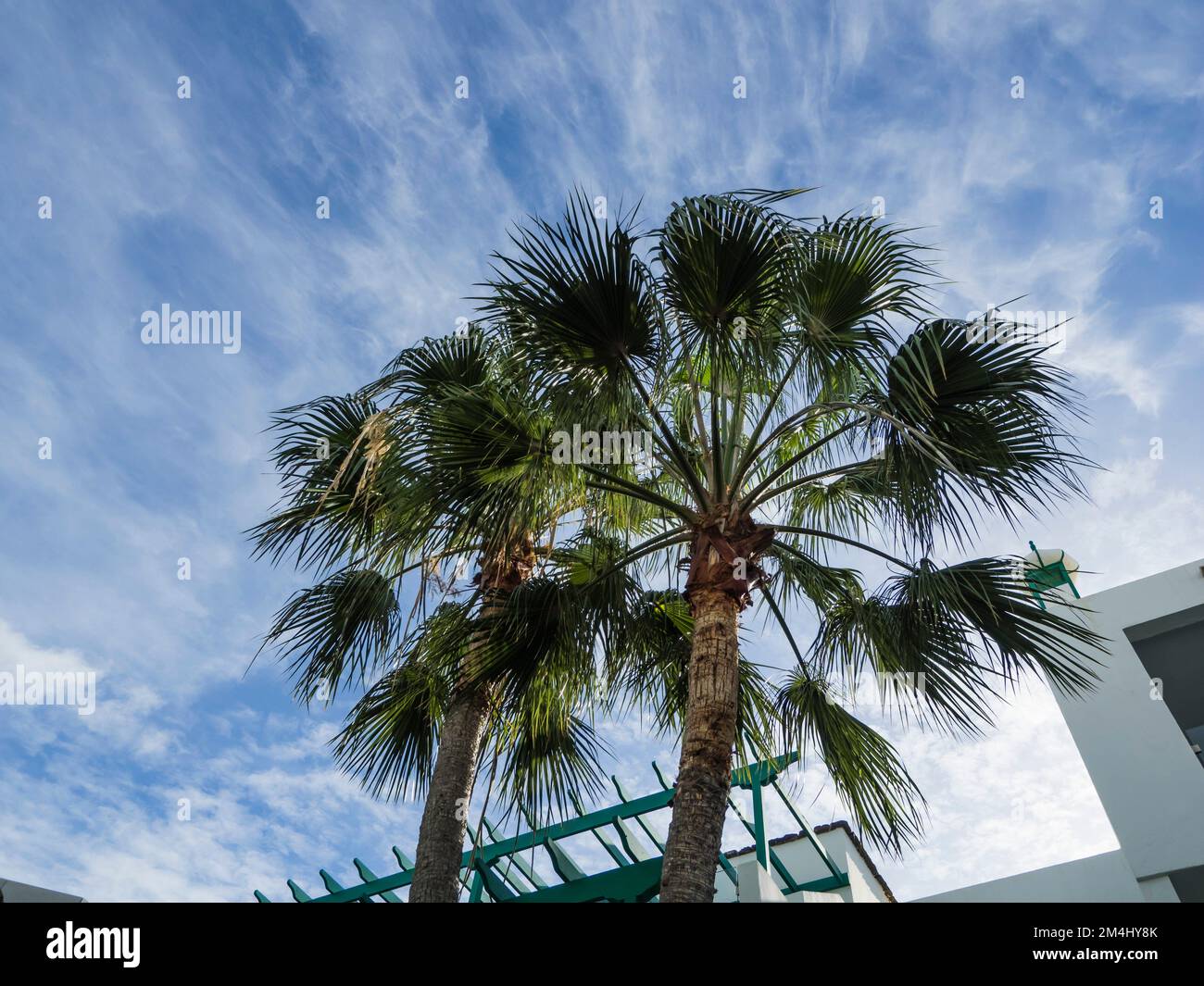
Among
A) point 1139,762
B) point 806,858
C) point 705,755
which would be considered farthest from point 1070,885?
point 705,755

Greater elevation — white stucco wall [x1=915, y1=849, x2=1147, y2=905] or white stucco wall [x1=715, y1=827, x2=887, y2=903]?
white stucco wall [x1=715, y1=827, x2=887, y2=903]

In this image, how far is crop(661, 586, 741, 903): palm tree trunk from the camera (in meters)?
4.66

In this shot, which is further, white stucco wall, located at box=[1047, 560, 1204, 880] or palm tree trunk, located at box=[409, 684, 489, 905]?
white stucco wall, located at box=[1047, 560, 1204, 880]

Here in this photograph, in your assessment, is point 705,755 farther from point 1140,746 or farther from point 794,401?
point 1140,746

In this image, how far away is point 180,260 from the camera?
29.8 feet

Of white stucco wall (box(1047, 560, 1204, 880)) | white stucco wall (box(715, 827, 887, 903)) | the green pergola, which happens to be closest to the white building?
white stucco wall (box(1047, 560, 1204, 880))

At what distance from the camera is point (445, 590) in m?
6.00

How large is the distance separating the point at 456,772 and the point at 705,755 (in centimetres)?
252

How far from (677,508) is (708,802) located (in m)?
1.87

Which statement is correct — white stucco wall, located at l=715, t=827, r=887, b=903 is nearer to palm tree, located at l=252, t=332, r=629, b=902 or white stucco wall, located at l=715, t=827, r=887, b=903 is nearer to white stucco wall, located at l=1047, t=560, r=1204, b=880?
white stucco wall, located at l=1047, t=560, r=1204, b=880
